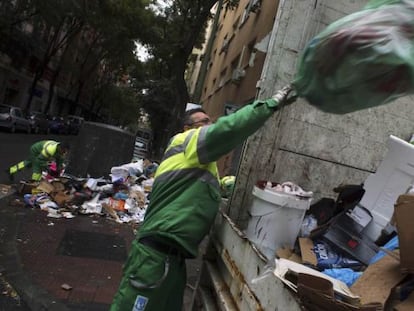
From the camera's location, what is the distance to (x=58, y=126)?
31875 millimetres

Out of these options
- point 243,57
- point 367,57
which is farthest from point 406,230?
point 243,57

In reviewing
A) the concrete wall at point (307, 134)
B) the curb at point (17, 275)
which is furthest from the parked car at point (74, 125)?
the concrete wall at point (307, 134)

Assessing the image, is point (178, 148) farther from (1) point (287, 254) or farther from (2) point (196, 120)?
(1) point (287, 254)

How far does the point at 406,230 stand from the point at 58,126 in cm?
3189

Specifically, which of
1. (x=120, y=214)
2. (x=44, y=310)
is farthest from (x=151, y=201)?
(x=120, y=214)

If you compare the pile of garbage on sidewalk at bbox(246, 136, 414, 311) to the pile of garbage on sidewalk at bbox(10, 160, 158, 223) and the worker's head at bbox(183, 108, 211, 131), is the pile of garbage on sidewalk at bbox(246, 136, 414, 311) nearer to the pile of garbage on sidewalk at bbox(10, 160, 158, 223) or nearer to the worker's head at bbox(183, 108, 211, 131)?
the worker's head at bbox(183, 108, 211, 131)

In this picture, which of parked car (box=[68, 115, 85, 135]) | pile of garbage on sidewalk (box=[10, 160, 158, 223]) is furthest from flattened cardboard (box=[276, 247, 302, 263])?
parked car (box=[68, 115, 85, 135])

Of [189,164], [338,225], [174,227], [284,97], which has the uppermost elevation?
[284,97]

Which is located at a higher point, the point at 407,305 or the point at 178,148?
the point at 178,148

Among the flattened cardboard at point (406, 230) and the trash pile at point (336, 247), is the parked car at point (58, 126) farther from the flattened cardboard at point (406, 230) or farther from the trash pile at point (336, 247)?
the flattened cardboard at point (406, 230)

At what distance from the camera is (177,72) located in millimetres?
14062

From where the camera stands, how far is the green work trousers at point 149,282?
2854 mm

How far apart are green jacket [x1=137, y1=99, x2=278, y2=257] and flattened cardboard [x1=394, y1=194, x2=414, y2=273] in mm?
1019

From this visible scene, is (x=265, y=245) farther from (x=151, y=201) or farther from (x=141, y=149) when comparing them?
(x=141, y=149)
